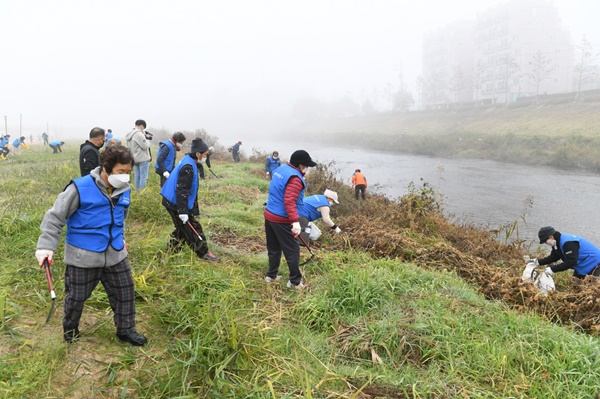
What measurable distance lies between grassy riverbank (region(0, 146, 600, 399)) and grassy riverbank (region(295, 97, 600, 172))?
23.6 meters

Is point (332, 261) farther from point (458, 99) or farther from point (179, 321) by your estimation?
point (458, 99)

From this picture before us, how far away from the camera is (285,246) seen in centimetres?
473

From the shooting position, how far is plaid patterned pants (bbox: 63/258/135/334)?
306 centimetres

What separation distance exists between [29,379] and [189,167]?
284 centimetres

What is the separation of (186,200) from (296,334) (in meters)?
2.29

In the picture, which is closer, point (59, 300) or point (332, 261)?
point (59, 300)

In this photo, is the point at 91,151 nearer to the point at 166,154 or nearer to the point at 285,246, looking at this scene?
the point at 166,154

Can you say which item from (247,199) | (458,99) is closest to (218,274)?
(247,199)

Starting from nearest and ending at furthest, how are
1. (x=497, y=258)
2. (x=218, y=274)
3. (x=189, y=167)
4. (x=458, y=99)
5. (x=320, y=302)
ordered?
(x=320, y=302) → (x=218, y=274) → (x=189, y=167) → (x=497, y=258) → (x=458, y=99)

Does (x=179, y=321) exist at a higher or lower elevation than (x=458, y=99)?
lower

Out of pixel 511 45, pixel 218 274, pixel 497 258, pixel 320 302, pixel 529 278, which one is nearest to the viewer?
pixel 320 302

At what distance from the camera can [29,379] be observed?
2812 millimetres

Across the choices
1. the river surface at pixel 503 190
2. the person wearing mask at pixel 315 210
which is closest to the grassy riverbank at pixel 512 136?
the river surface at pixel 503 190

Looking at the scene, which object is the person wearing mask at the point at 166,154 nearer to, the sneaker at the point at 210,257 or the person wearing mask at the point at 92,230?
the sneaker at the point at 210,257
